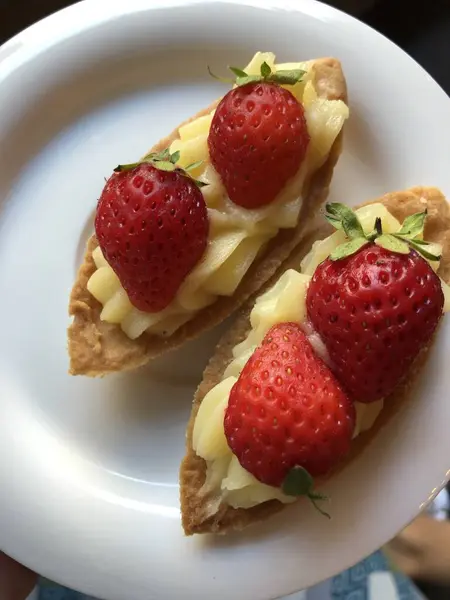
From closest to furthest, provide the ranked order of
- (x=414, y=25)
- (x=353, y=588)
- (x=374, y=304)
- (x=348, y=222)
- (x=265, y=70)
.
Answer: (x=374, y=304) → (x=348, y=222) → (x=265, y=70) → (x=353, y=588) → (x=414, y=25)

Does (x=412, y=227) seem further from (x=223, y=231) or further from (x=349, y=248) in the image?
(x=223, y=231)

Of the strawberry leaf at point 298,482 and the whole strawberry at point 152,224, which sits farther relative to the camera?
the whole strawberry at point 152,224

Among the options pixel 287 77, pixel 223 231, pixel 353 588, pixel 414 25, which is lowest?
pixel 353 588

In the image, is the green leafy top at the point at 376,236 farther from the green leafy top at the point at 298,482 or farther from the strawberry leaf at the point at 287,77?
the green leafy top at the point at 298,482

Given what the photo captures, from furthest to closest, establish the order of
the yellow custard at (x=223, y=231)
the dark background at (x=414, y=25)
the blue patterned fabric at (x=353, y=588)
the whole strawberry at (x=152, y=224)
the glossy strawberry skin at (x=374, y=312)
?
the dark background at (x=414, y=25)
the blue patterned fabric at (x=353, y=588)
the yellow custard at (x=223, y=231)
the whole strawberry at (x=152, y=224)
the glossy strawberry skin at (x=374, y=312)

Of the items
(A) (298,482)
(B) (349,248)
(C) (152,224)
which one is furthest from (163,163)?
(A) (298,482)

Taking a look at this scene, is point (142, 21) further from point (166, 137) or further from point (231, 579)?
point (231, 579)

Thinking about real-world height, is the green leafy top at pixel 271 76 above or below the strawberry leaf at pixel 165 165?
above

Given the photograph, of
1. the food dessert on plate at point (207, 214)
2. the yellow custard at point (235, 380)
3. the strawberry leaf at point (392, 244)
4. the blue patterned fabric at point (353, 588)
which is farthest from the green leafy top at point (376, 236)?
the blue patterned fabric at point (353, 588)
